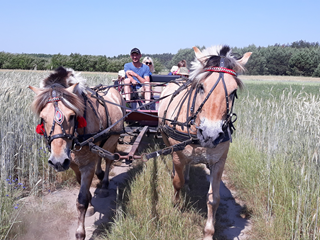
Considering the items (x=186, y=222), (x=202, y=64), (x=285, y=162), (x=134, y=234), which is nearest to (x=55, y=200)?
(x=134, y=234)

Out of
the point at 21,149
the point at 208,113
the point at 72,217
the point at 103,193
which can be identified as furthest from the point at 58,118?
the point at 21,149

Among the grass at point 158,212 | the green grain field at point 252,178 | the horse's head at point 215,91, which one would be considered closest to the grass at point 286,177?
the green grain field at point 252,178

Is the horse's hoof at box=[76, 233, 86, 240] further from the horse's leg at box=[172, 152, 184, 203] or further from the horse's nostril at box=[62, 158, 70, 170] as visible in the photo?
the horse's leg at box=[172, 152, 184, 203]

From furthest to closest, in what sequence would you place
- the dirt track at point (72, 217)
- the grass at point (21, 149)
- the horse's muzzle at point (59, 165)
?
the grass at point (21, 149)
the dirt track at point (72, 217)
the horse's muzzle at point (59, 165)

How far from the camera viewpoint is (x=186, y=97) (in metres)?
3.29

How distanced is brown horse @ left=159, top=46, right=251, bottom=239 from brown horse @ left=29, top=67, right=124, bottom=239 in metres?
1.04

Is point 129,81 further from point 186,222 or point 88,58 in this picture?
point 88,58

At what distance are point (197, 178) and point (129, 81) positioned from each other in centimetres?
269

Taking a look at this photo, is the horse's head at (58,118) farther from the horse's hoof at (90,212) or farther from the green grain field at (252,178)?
the horse's hoof at (90,212)

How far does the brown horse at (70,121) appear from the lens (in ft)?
8.01

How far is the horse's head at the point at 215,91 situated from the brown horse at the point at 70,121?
50.5 inches

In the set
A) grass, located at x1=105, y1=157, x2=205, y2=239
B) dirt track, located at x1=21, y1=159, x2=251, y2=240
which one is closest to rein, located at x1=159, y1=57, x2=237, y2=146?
dirt track, located at x1=21, y1=159, x2=251, y2=240

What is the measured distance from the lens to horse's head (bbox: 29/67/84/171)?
2.42 meters

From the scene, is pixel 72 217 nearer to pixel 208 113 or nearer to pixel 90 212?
pixel 90 212
